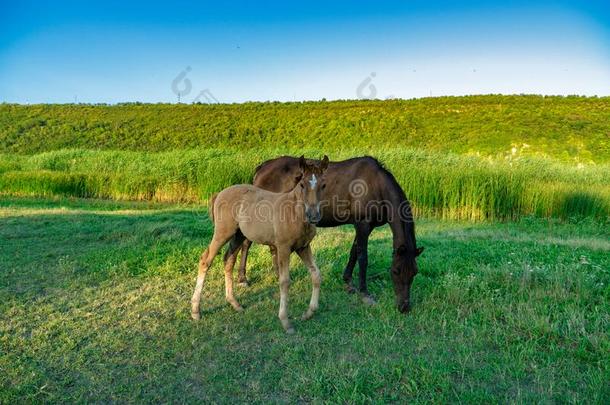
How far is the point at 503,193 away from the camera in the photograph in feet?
48.3

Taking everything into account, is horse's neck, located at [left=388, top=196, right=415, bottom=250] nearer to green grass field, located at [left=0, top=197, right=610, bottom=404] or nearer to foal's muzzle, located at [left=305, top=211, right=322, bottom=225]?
green grass field, located at [left=0, top=197, right=610, bottom=404]

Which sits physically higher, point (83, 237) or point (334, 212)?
point (334, 212)

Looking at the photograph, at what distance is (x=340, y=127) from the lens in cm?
4284

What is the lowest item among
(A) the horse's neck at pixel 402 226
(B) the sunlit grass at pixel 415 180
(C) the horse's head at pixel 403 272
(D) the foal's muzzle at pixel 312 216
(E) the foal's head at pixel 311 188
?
(B) the sunlit grass at pixel 415 180

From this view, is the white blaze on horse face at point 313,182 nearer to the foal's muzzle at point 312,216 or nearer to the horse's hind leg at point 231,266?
the foal's muzzle at point 312,216

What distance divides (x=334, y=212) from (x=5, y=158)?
1052 inches

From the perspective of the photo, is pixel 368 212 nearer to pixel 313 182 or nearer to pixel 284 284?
pixel 284 284

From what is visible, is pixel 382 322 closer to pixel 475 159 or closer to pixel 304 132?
pixel 475 159

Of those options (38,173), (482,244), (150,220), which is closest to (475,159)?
(482,244)

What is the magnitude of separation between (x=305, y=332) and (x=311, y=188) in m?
1.63

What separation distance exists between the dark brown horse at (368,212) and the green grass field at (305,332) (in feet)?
1.21

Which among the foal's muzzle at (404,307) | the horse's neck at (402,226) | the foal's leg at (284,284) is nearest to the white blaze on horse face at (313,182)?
the foal's leg at (284,284)

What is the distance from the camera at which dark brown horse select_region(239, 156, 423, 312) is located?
5949 millimetres

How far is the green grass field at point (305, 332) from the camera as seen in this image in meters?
4.02
